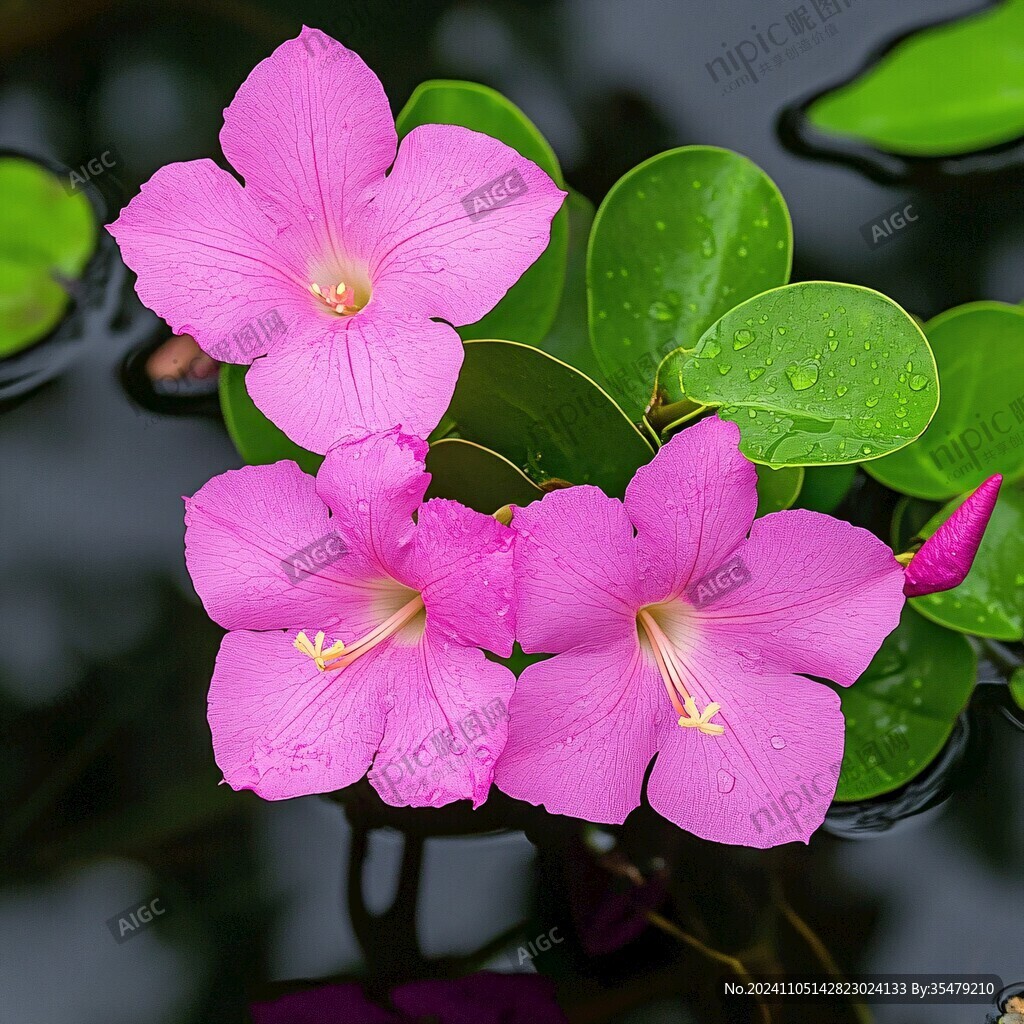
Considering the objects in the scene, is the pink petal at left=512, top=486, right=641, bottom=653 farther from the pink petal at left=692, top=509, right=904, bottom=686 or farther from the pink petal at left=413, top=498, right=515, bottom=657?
the pink petal at left=692, top=509, right=904, bottom=686

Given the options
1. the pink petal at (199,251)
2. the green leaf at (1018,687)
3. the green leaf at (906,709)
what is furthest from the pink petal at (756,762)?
the pink petal at (199,251)

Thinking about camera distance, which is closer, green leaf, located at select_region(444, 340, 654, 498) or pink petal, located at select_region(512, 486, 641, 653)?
pink petal, located at select_region(512, 486, 641, 653)

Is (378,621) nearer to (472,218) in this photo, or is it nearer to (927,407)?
(472,218)

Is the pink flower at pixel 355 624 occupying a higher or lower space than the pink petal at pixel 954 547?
higher

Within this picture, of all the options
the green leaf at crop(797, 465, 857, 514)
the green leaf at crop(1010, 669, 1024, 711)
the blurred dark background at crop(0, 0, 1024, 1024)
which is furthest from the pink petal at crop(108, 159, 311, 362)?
the green leaf at crop(1010, 669, 1024, 711)

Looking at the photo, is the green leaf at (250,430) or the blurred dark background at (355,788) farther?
the blurred dark background at (355,788)

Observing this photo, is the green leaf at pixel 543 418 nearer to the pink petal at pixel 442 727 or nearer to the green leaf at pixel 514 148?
the green leaf at pixel 514 148

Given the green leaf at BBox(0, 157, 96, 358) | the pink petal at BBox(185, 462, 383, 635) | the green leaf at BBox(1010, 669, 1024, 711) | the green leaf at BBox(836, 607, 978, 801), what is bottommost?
the green leaf at BBox(1010, 669, 1024, 711)

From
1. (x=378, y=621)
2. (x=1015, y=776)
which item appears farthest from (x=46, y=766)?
(x=1015, y=776)
